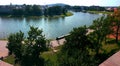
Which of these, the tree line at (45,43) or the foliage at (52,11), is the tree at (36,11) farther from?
the tree line at (45,43)

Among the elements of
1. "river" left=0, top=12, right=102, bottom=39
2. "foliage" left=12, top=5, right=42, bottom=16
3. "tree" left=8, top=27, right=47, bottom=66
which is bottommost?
"river" left=0, top=12, right=102, bottom=39

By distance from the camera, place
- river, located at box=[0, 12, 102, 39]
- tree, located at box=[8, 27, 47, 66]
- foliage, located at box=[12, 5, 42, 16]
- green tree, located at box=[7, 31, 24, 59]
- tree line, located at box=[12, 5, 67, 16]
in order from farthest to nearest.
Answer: tree line, located at box=[12, 5, 67, 16] < foliage, located at box=[12, 5, 42, 16] < river, located at box=[0, 12, 102, 39] < green tree, located at box=[7, 31, 24, 59] < tree, located at box=[8, 27, 47, 66]

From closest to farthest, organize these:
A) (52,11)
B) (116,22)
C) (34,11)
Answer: (116,22), (34,11), (52,11)

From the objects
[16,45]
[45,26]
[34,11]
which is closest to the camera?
[16,45]

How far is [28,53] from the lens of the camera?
26609 mm

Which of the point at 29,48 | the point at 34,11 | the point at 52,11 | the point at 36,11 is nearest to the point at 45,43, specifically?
the point at 29,48

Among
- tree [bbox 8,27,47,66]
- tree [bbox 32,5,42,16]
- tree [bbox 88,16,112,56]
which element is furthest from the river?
tree [bbox 32,5,42,16]

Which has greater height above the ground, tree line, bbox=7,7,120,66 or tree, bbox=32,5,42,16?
tree line, bbox=7,7,120,66

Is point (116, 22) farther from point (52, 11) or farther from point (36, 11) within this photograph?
point (52, 11)

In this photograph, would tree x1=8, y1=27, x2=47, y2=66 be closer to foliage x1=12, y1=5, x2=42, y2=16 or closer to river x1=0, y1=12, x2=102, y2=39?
river x1=0, y1=12, x2=102, y2=39

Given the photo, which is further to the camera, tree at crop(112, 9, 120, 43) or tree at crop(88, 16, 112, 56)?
tree at crop(112, 9, 120, 43)

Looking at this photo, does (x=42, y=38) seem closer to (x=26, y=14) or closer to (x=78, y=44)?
(x=78, y=44)

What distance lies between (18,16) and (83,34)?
270 feet

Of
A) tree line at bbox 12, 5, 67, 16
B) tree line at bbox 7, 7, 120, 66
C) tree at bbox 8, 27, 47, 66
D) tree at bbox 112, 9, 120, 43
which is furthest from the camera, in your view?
tree line at bbox 12, 5, 67, 16
